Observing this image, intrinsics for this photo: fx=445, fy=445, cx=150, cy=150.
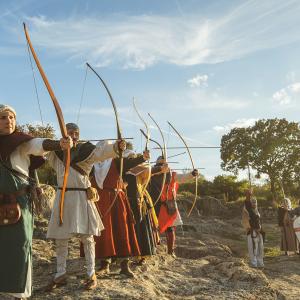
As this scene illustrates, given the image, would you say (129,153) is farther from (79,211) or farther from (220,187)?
(220,187)

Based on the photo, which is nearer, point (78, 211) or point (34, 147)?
point (34, 147)

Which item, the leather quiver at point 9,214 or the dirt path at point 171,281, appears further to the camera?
the dirt path at point 171,281

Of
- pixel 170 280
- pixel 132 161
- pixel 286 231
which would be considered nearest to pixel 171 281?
pixel 170 280

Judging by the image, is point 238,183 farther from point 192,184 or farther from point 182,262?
point 182,262

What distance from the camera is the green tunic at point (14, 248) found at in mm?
3453

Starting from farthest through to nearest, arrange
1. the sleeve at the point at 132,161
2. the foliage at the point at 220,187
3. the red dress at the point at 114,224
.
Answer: the foliage at the point at 220,187 → the sleeve at the point at 132,161 → the red dress at the point at 114,224

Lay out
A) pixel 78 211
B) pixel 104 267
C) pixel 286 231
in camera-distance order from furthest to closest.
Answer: pixel 286 231, pixel 104 267, pixel 78 211

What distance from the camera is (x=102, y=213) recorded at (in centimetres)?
553

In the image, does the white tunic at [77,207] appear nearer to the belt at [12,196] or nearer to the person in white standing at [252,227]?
the belt at [12,196]

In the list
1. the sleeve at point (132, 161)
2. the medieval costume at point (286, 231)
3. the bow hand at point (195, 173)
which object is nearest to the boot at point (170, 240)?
the bow hand at point (195, 173)

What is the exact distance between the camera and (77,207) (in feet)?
15.4

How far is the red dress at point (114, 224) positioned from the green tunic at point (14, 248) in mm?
1631

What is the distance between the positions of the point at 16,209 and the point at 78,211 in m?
1.19

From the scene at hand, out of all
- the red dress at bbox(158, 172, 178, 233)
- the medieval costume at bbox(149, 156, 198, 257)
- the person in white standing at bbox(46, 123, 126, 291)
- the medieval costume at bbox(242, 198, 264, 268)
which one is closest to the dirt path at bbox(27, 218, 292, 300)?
the person in white standing at bbox(46, 123, 126, 291)
